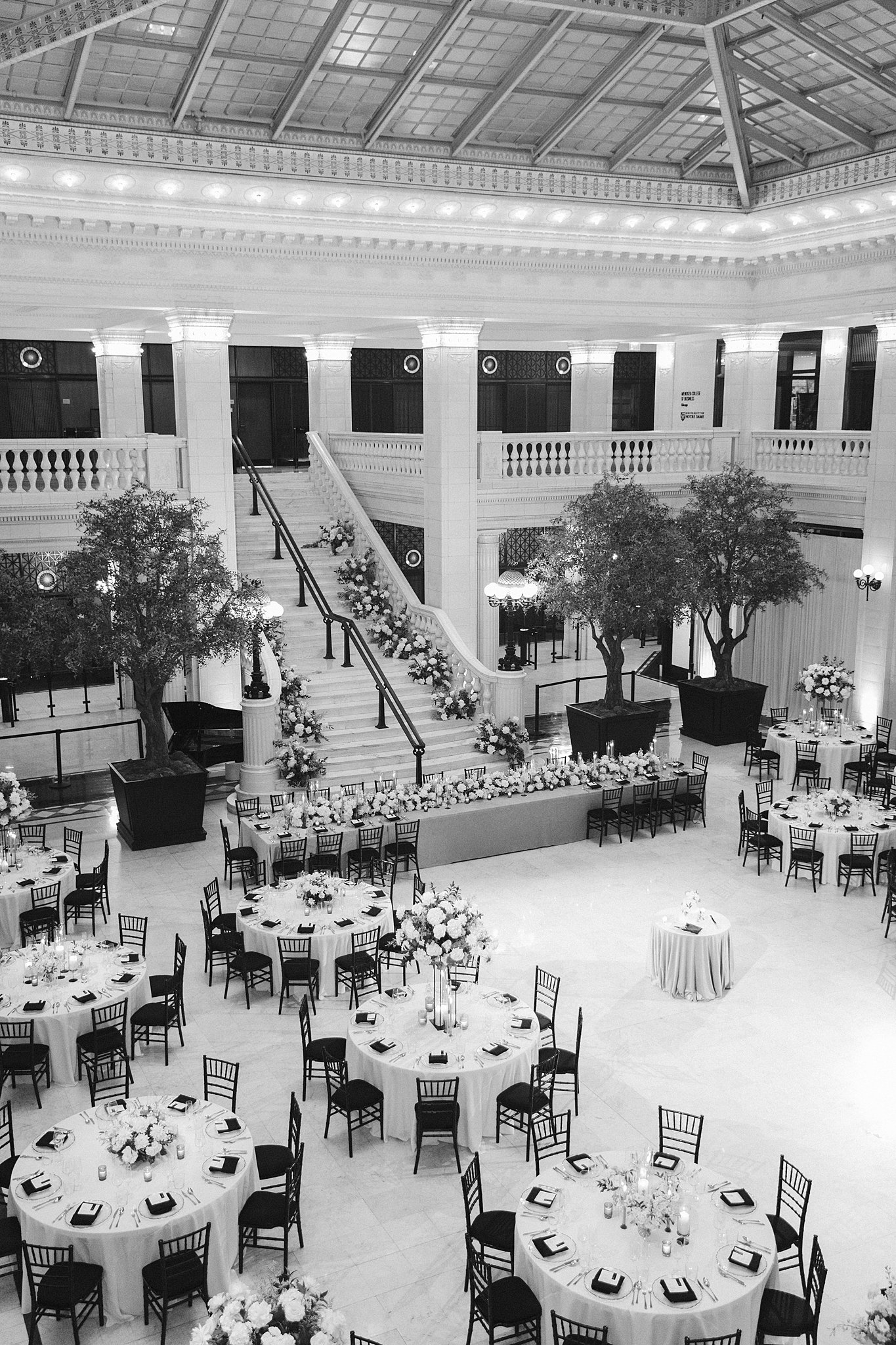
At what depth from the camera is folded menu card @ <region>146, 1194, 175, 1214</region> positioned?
7379mm

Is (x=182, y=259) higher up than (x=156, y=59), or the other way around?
(x=156, y=59)

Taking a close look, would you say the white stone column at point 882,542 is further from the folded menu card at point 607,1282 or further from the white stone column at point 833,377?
the folded menu card at point 607,1282

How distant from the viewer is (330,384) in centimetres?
2386

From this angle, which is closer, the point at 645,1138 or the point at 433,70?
the point at 645,1138

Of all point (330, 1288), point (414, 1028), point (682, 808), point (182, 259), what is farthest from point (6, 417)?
point (330, 1288)

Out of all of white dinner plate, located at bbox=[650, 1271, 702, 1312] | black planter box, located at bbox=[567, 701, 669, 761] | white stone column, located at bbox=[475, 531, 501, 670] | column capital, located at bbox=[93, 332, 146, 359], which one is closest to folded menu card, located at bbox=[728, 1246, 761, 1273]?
white dinner plate, located at bbox=[650, 1271, 702, 1312]

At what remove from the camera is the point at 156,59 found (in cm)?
1505

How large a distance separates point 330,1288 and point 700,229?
57.9 feet

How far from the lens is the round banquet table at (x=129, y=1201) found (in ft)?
23.9

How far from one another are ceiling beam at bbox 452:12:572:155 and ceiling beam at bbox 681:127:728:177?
3.73 meters

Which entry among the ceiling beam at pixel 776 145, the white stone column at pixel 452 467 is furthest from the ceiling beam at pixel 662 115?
the white stone column at pixel 452 467

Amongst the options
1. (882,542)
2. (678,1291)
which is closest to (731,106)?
(882,542)

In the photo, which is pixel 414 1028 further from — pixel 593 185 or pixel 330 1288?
pixel 593 185

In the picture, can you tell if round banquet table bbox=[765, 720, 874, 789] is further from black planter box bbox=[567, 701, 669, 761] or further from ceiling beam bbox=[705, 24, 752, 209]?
ceiling beam bbox=[705, 24, 752, 209]
